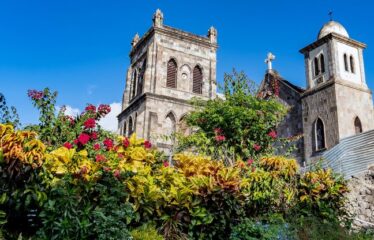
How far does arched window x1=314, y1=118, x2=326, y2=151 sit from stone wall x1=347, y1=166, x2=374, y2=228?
1016cm

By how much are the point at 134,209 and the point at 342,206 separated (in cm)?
559

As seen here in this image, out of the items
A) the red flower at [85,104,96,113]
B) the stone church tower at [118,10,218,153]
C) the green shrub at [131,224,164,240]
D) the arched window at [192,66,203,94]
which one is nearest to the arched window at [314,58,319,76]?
the stone church tower at [118,10,218,153]

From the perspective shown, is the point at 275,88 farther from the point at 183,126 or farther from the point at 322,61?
the point at 183,126

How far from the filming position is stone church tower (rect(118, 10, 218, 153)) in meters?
32.7

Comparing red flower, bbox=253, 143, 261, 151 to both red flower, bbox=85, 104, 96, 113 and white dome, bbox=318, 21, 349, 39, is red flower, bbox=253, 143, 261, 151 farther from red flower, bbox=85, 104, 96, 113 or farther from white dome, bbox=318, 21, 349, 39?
white dome, bbox=318, 21, 349, 39

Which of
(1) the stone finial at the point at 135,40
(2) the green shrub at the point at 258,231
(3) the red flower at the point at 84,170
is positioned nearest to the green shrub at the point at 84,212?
(3) the red flower at the point at 84,170

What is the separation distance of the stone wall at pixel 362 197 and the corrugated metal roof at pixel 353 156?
0.32 metres

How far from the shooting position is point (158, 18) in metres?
35.2

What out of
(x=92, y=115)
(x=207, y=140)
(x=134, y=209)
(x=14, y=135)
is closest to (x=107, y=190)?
(x=134, y=209)

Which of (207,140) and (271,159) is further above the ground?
(207,140)

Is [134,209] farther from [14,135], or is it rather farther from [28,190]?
[14,135]

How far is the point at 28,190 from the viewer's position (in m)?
5.94

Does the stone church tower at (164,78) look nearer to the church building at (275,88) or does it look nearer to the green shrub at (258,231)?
the church building at (275,88)

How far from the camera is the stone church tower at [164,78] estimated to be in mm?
32719
